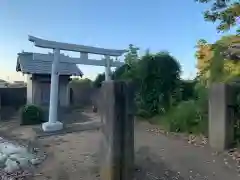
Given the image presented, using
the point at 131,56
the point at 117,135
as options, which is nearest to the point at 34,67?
the point at 131,56

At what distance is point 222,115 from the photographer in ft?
22.4

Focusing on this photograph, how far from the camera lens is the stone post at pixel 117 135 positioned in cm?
436

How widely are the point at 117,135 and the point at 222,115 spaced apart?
3565 mm

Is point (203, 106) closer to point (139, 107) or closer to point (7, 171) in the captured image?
point (139, 107)

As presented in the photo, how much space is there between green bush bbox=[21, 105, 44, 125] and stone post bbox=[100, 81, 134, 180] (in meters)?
8.82

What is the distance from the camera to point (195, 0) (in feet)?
28.9

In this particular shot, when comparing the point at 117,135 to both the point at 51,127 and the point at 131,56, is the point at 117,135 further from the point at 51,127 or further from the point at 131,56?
the point at 131,56

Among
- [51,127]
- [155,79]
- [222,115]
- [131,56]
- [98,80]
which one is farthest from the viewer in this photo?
[98,80]

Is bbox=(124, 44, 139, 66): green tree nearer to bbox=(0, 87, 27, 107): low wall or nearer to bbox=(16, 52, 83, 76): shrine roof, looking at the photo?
bbox=(16, 52, 83, 76): shrine roof

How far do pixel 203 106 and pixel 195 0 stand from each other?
3389mm

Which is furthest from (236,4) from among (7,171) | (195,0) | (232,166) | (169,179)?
(7,171)

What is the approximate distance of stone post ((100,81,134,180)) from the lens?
172 inches

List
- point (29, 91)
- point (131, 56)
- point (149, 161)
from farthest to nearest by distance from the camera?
point (29, 91) < point (131, 56) < point (149, 161)

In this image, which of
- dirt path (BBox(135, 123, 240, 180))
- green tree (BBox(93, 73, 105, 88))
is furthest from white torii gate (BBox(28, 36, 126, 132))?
green tree (BBox(93, 73, 105, 88))
